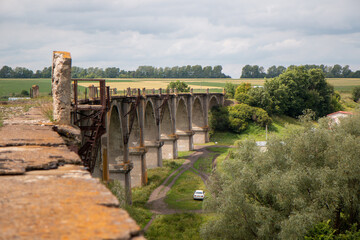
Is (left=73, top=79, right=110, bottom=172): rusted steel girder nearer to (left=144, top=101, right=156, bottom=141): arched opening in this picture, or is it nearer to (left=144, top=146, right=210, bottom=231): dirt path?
(left=144, top=146, right=210, bottom=231): dirt path

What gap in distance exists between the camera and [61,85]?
1396 centimetres

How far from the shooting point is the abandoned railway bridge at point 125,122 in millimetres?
15367

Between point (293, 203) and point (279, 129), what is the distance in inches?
1940

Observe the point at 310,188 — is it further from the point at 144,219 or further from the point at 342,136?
the point at 144,219

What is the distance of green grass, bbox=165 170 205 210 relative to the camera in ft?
98.5

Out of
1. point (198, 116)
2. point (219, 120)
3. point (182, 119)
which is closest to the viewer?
point (182, 119)

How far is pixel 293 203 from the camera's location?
1828 cm

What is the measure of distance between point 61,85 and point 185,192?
70.8 feet

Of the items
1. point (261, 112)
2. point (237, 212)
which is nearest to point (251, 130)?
point (261, 112)

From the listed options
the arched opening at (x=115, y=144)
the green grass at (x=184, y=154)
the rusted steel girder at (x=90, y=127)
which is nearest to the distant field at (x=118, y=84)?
the arched opening at (x=115, y=144)

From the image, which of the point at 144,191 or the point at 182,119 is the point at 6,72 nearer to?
the point at 182,119

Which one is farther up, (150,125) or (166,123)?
(150,125)

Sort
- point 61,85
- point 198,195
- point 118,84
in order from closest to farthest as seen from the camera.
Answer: point 61,85 < point 198,195 < point 118,84

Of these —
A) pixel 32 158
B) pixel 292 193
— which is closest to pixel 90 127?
pixel 32 158
